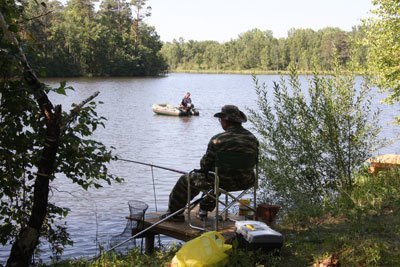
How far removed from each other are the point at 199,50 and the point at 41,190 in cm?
16631

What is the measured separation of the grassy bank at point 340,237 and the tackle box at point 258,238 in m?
0.08

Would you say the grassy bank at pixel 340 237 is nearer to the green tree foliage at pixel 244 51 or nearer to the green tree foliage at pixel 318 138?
the green tree foliage at pixel 318 138

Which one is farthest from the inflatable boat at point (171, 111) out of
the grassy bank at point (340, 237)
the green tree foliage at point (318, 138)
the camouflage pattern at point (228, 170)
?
the camouflage pattern at point (228, 170)

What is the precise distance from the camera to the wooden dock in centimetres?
566

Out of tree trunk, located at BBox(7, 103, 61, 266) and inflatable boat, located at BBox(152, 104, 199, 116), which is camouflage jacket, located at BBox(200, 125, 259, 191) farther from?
inflatable boat, located at BBox(152, 104, 199, 116)

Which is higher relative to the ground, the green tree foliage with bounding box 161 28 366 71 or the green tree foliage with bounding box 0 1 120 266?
the green tree foliage with bounding box 161 28 366 71

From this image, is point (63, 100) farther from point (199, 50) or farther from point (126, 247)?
point (199, 50)

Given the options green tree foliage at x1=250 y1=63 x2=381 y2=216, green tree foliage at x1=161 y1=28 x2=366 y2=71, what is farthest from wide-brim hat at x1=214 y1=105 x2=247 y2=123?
green tree foliage at x1=161 y1=28 x2=366 y2=71

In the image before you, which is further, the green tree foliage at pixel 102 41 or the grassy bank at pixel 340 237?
the green tree foliage at pixel 102 41

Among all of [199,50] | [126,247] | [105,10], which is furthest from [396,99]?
[199,50]

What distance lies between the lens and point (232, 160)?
532 centimetres

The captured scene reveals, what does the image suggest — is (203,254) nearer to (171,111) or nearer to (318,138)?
(318,138)

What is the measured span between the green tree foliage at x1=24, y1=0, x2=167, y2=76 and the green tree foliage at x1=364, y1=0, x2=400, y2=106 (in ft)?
217

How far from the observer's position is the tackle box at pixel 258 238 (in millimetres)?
4812
